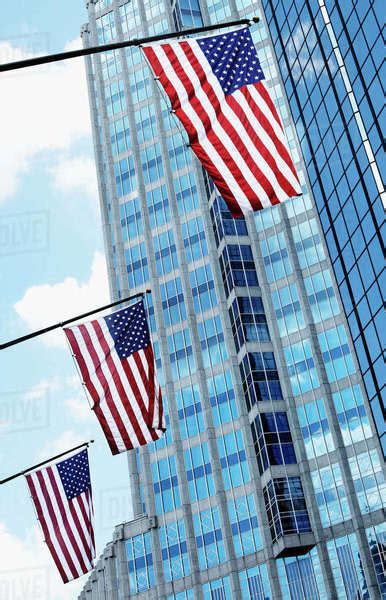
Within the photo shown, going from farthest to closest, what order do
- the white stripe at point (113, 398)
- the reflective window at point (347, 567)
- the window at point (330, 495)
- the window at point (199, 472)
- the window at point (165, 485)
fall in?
the window at point (165, 485)
the window at point (199, 472)
the window at point (330, 495)
the reflective window at point (347, 567)
the white stripe at point (113, 398)

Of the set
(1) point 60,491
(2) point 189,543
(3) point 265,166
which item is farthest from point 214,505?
(3) point 265,166

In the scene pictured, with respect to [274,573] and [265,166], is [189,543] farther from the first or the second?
[265,166]

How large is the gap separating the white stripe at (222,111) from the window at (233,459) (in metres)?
61.1

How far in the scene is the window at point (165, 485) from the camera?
81262 mm

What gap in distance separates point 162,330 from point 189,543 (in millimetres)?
21073

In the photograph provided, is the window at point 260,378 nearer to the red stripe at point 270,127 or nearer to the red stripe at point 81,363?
the red stripe at point 81,363

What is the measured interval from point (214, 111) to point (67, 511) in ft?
41.1

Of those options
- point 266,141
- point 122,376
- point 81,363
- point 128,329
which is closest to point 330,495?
point 122,376

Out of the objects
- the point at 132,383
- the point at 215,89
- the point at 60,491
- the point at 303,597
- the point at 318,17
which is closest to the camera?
the point at 215,89

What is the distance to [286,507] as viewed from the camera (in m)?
70.1

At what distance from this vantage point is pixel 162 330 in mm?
88750

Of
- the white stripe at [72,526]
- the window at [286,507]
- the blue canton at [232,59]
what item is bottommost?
the white stripe at [72,526]

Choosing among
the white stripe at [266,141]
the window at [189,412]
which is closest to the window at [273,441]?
the window at [189,412]

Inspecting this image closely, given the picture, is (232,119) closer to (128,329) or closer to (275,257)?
(128,329)
